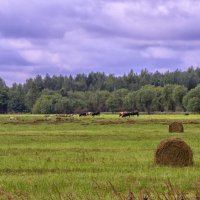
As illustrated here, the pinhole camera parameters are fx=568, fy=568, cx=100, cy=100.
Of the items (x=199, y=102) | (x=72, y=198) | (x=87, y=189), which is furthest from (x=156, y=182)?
(x=199, y=102)

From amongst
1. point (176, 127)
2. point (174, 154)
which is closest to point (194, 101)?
point (176, 127)

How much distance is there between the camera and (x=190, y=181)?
1750 cm

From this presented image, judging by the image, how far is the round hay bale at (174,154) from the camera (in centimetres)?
2314

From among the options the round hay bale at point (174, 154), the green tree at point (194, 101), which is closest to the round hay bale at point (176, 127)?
the round hay bale at point (174, 154)

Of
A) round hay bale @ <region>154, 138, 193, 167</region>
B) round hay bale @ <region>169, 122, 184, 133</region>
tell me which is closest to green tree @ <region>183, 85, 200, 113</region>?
round hay bale @ <region>169, 122, 184, 133</region>

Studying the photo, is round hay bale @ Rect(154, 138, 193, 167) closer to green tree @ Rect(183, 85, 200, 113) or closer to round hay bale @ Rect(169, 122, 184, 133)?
round hay bale @ Rect(169, 122, 184, 133)

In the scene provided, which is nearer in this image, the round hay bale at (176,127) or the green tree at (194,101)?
the round hay bale at (176,127)

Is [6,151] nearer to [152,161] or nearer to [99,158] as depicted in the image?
[99,158]

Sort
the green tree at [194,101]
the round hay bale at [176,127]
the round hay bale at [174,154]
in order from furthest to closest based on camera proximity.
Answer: the green tree at [194,101]
the round hay bale at [176,127]
the round hay bale at [174,154]

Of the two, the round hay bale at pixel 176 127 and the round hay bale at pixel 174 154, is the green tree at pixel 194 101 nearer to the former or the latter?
the round hay bale at pixel 176 127

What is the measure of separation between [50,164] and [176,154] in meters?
5.20

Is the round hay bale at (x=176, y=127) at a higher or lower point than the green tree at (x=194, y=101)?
lower

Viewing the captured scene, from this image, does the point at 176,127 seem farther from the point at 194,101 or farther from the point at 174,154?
the point at 194,101

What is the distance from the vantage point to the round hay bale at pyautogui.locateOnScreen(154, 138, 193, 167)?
23141mm
